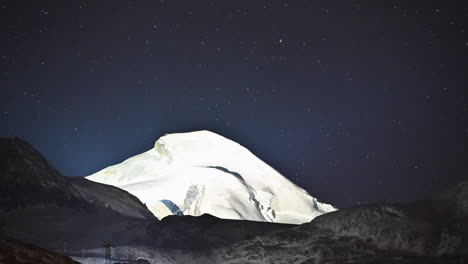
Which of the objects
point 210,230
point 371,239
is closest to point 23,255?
point 371,239

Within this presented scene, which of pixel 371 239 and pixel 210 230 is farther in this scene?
pixel 210 230

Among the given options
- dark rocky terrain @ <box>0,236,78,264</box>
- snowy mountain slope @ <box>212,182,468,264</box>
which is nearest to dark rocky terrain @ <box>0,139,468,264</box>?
snowy mountain slope @ <box>212,182,468,264</box>

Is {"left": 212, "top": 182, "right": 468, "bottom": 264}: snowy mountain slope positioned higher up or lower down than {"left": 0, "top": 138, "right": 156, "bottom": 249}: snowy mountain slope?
lower down

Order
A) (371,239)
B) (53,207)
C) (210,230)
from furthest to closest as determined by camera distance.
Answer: (53,207) → (210,230) → (371,239)

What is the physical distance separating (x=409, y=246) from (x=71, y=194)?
97784mm

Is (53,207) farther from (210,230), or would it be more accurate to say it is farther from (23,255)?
(23,255)

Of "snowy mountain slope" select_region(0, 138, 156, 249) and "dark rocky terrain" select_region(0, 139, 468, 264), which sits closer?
"dark rocky terrain" select_region(0, 139, 468, 264)

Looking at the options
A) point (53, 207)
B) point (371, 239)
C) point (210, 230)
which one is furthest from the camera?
point (53, 207)

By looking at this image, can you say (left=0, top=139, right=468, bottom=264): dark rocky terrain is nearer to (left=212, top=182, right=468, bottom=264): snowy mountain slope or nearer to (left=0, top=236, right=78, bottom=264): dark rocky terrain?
(left=212, top=182, right=468, bottom=264): snowy mountain slope

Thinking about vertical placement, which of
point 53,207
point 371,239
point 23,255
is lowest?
point 371,239

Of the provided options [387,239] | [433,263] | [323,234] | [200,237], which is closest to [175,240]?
[200,237]

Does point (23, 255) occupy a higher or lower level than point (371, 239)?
higher

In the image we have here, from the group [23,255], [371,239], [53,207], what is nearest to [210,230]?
[371,239]

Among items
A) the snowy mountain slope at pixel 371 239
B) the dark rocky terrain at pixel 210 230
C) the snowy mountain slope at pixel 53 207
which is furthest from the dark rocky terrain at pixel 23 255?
the snowy mountain slope at pixel 53 207
